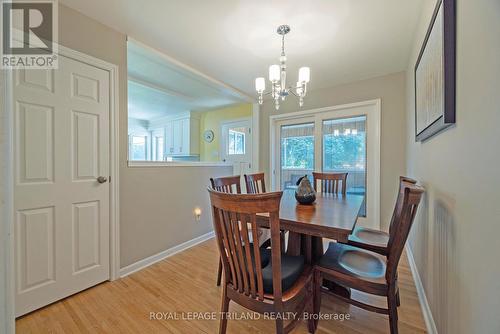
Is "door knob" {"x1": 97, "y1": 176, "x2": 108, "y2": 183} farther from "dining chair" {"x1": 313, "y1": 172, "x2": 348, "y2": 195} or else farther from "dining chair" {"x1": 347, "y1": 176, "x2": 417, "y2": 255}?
"dining chair" {"x1": 313, "y1": 172, "x2": 348, "y2": 195}

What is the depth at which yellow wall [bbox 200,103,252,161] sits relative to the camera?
15.1 ft

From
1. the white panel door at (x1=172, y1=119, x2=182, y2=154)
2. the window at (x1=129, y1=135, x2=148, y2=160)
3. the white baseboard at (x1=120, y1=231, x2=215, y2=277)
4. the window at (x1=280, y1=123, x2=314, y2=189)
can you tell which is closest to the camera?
the white baseboard at (x1=120, y1=231, x2=215, y2=277)

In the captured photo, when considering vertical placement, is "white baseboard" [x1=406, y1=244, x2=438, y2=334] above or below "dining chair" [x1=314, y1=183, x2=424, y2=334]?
below

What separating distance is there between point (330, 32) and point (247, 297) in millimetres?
2299

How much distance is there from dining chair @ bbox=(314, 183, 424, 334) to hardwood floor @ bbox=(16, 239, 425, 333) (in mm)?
332

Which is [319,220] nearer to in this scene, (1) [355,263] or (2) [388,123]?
(1) [355,263]

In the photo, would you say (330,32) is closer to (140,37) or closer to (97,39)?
(140,37)

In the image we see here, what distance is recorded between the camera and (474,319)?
0.78 meters

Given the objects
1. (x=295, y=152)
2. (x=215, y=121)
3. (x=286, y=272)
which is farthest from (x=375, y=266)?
(x=215, y=121)

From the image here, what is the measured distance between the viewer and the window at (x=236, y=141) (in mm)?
4532

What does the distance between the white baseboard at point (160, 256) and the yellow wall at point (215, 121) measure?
2.39 m

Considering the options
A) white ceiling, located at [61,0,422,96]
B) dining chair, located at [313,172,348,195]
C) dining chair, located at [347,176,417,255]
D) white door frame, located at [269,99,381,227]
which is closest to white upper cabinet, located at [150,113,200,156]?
A: white door frame, located at [269,99,381,227]

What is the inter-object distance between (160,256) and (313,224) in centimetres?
196

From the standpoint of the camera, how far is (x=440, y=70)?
3.80 feet
